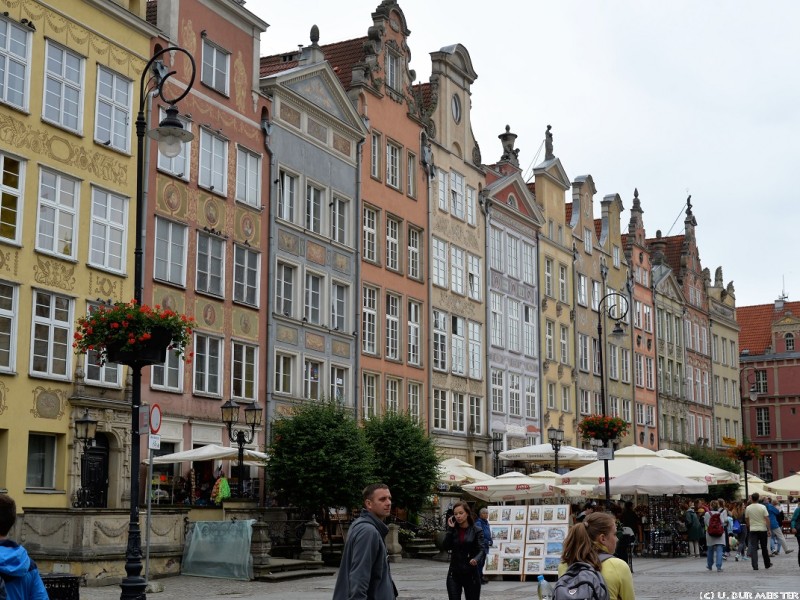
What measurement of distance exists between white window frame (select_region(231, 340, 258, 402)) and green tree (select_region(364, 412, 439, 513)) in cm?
323

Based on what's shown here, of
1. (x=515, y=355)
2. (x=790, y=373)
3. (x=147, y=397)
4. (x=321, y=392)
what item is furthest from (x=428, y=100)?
(x=790, y=373)

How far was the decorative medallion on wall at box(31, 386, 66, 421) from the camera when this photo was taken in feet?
82.3

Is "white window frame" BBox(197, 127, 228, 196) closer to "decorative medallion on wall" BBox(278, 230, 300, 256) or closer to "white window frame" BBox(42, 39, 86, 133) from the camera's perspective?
"decorative medallion on wall" BBox(278, 230, 300, 256)

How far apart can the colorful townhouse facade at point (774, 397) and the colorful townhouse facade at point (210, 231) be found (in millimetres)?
56196

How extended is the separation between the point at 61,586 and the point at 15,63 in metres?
16.0

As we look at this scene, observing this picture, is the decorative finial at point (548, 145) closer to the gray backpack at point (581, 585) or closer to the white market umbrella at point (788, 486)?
the white market umbrella at point (788, 486)

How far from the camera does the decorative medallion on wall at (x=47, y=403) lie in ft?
82.3

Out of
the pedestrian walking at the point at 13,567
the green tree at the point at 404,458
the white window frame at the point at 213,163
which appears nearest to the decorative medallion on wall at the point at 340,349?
the green tree at the point at 404,458

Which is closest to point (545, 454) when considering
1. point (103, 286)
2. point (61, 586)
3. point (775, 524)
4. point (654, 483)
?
point (775, 524)

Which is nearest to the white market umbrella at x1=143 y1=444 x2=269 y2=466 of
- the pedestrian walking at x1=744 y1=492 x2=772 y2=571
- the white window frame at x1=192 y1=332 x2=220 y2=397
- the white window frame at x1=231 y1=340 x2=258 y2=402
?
the white window frame at x1=192 y1=332 x2=220 y2=397

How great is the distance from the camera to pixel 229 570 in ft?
77.2

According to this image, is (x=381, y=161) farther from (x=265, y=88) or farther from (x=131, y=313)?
(x=131, y=313)

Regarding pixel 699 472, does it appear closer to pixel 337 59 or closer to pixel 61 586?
pixel 337 59

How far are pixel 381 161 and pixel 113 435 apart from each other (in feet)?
52.0
